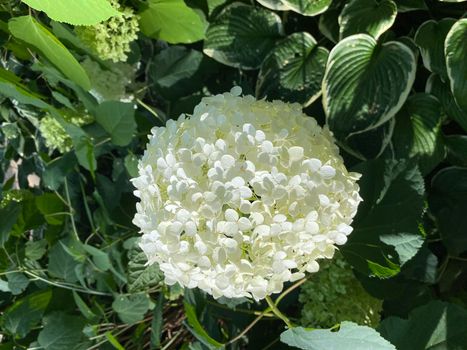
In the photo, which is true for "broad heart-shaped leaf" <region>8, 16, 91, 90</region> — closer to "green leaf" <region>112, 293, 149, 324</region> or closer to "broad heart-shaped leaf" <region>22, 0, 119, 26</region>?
"broad heart-shaped leaf" <region>22, 0, 119, 26</region>

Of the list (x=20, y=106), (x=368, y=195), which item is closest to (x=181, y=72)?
(x=20, y=106)

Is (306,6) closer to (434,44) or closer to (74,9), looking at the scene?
(434,44)

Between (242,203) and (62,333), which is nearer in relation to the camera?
(242,203)

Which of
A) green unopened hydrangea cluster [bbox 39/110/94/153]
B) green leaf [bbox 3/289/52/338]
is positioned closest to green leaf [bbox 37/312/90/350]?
green leaf [bbox 3/289/52/338]

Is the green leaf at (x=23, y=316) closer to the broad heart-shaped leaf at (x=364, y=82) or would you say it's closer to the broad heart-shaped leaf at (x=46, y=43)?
the broad heart-shaped leaf at (x=46, y=43)

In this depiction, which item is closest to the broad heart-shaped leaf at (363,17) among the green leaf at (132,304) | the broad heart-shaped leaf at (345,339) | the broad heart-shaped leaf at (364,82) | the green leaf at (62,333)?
the broad heart-shaped leaf at (364,82)

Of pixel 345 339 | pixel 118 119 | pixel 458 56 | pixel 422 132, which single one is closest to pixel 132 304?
pixel 118 119
